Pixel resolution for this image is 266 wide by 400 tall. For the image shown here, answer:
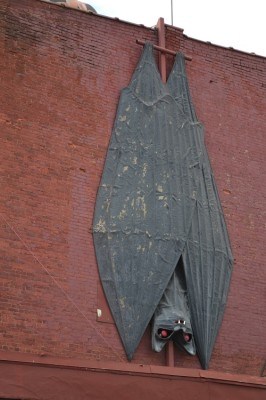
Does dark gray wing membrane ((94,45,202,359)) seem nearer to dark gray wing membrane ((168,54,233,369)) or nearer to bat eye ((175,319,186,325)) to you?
dark gray wing membrane ((168,54,233,369))

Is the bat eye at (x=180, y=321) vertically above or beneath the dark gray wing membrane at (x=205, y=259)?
beneath

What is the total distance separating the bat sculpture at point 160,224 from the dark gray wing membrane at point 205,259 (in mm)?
18

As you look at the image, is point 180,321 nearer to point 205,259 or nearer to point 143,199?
point 205,259

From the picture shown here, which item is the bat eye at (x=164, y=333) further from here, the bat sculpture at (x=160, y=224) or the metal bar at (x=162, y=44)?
the metal bar at (x=162, y=44)

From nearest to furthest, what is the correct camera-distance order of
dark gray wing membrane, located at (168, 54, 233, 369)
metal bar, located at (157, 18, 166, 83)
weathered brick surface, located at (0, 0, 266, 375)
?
weathered brick surface, located at (0, 0, 266, 375) → dark gray wing membrane, located at (168, 54, 233, 369) → metal bar, located at (157, 18, 166, 83)

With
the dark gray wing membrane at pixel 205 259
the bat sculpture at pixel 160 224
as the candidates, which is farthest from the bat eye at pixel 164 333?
the dark gray wing membrane at pixel 205 259

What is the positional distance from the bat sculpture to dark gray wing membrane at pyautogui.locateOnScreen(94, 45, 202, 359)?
2cm

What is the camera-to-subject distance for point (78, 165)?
48.9 feet

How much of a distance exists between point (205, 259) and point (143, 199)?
153cm

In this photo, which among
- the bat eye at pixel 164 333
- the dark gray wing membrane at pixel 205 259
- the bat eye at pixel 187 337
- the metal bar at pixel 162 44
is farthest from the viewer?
the metal bar at pixel 162 44

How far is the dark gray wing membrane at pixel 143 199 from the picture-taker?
1424 cm

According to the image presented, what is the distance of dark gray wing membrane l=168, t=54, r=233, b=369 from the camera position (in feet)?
48.0

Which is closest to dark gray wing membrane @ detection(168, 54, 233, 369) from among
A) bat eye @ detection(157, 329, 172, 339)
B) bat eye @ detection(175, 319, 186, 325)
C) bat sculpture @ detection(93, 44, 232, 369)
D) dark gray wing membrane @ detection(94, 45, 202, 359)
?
bat sculpture @ detection(93, 44, 232, 369)

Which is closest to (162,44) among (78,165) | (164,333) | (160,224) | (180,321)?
(78,165)
